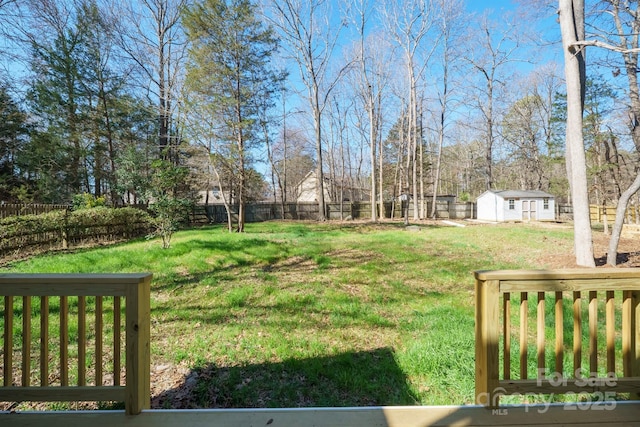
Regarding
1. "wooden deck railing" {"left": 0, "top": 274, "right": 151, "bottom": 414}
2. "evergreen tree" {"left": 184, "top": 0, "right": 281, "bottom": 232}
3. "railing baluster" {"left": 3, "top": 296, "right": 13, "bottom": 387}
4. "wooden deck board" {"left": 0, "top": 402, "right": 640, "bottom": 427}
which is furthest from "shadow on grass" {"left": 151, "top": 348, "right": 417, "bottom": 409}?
"evergreen tree" {"left": 184, "top": 0, "right": 281, "bottom": 232}

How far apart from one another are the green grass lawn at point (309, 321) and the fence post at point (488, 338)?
74 centimetres

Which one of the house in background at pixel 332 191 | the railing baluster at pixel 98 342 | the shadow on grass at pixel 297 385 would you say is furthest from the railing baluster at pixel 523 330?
the house in background at pixel 332 191

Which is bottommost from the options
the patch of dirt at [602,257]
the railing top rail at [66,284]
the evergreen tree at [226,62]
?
the patch of dirt at [602,257]

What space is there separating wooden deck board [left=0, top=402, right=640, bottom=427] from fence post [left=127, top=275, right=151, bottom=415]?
0.08 meters

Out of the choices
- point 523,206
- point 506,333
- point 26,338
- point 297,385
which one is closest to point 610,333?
point 506,333

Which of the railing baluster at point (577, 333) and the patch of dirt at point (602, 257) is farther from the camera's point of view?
the patch of dirt at point (602, 257)

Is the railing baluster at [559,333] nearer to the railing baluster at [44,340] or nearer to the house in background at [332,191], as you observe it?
the railing baluster at [44,340]

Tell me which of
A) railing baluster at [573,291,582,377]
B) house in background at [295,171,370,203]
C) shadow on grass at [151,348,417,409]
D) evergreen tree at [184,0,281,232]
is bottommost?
shadow on grass at [151,348,417,409]

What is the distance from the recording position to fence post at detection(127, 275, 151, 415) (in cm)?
155

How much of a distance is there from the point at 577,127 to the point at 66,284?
325 inches

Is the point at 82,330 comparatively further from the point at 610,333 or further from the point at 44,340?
the point at 610,333

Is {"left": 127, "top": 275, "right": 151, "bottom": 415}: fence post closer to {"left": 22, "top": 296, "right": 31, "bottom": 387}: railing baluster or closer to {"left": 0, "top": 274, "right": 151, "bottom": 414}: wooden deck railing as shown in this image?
{"left": 0, "top": 274, "right": 151, "bottom": 414}: wooden deck railing

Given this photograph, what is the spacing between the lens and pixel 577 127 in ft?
20.2

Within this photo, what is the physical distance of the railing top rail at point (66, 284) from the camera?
156 cm
